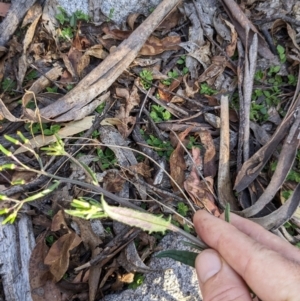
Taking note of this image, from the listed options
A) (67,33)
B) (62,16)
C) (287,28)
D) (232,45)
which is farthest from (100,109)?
(287,28)

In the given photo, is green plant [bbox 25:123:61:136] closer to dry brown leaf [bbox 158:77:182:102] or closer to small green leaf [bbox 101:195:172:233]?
dry brown leaf [bbox 158:77:182:102]

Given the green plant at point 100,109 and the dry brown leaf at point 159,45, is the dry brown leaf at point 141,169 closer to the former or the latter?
the green plant at point 100,109

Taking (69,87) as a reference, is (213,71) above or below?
above

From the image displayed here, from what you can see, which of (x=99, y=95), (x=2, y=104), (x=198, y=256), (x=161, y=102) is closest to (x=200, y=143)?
(x=161, y=102)

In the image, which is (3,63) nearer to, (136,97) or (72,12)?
(72,12)

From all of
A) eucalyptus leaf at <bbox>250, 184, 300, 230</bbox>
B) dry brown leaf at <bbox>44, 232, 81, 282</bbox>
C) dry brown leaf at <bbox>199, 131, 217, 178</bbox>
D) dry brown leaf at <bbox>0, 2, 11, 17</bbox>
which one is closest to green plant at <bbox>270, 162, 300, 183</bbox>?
eucalyptus leaf at <bbox>250, 184, 300, 230</bbox>

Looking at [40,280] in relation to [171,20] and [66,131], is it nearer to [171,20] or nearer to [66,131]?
[66,131]
